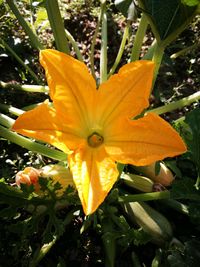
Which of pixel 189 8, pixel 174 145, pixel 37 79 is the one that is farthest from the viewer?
pixel 37 79

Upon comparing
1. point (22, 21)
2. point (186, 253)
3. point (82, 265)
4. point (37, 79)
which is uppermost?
point (22, 21)

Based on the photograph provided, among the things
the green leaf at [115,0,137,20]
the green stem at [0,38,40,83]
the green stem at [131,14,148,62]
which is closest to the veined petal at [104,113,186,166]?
the green stem at [131,14,148,62]

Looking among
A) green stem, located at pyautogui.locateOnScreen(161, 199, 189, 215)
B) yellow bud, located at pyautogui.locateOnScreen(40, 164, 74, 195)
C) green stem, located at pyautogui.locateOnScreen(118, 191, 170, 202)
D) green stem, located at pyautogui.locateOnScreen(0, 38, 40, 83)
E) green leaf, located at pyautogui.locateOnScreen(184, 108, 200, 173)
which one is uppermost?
green stem, located at pyautogui.locateOnScreen(0, 38, 40, 83)

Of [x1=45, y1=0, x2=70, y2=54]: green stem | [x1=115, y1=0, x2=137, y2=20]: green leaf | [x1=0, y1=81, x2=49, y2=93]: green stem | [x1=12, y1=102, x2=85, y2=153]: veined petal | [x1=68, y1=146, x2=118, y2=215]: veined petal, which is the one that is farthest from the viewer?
[x1=0, y1=81, x2=49, y2=93]: green stem

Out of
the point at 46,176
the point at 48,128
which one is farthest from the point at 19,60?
the point at 48,128

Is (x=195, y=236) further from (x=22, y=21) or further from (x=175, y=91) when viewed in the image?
(x=22, y=21)

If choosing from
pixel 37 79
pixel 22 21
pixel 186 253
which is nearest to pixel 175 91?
pixel 37 79

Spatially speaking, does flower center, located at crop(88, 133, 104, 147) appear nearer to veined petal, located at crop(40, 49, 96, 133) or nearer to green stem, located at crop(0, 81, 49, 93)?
veined petal, located at crop(40, 49, 96, 133)
